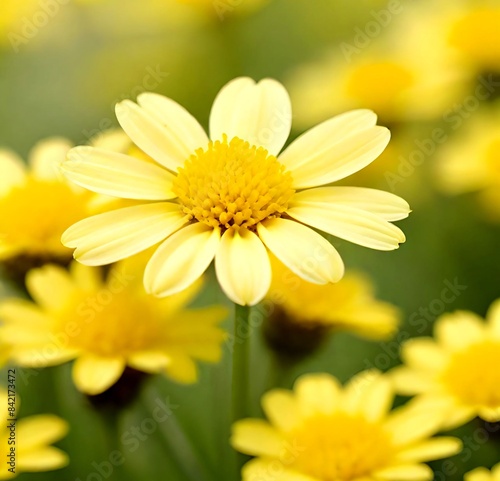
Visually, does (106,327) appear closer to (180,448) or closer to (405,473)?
(180,448)

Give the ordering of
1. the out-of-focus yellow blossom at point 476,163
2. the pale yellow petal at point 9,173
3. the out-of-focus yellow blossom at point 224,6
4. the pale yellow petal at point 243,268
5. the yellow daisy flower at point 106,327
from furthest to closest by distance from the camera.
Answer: the out-of-focus yellow blossom at point 224,6 < the out-of-focus yellow blossom at point 476,163 < the pale yellow petal at point 9,173 < the yellow daisy flower at point 106,327 < the pale yellow petal at point 243,268

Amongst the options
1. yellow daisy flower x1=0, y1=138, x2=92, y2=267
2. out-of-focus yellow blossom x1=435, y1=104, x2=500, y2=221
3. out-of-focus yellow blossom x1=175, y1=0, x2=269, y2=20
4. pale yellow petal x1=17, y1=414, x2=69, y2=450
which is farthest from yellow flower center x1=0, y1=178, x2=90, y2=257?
out-of-focus yellow blossom x1=175, y1=0, x2=269, y2=20

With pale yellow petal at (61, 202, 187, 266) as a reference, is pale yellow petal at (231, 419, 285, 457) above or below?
below

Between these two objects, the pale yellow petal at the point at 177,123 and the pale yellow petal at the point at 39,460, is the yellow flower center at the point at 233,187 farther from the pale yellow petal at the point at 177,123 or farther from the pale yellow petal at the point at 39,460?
the pale yellow petal at the point at 39,460

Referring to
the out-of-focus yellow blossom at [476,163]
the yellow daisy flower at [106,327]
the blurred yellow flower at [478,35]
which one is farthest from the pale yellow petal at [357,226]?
the blurred yellow flower at [478,35]

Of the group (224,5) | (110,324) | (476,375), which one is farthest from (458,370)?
(224,5)

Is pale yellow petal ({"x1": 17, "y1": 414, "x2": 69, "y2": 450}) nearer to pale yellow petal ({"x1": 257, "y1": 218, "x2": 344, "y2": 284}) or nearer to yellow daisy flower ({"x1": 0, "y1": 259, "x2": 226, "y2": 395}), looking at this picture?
yellow daisy flower ({"x1": 0, "y1": 259, "x2": 226, "y2": 395})

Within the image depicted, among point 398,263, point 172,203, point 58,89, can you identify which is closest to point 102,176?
point 172,203
